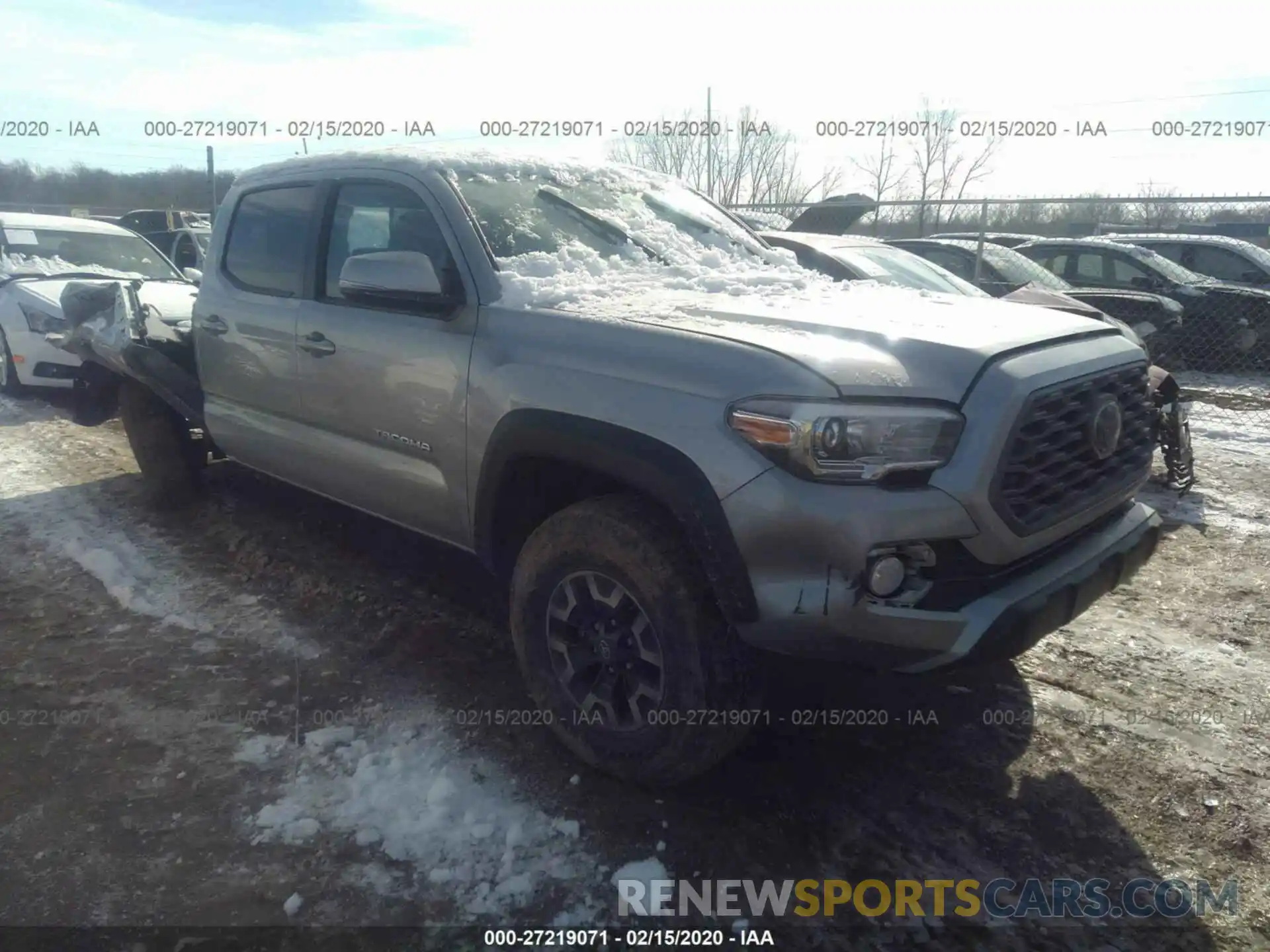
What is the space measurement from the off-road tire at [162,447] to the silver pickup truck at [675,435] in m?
1.78

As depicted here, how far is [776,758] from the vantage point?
3.13 m

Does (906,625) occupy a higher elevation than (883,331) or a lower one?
lower

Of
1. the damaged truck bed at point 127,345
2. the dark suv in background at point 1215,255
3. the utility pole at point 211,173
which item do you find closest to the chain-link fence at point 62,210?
the utility pole at point 211,173

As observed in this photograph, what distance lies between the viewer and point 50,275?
28.4 feet

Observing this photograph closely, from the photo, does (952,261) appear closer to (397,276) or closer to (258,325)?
(258,325)

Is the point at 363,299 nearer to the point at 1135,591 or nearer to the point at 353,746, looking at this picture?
the point at 353,746

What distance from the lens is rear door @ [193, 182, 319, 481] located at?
4.17 meters

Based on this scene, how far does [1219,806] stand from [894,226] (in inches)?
639

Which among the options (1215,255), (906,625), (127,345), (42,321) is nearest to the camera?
(906,625)

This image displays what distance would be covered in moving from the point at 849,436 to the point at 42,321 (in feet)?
26.8

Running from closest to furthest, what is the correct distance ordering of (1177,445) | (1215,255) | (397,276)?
(397,276) → (1177,445) → (1215,255)

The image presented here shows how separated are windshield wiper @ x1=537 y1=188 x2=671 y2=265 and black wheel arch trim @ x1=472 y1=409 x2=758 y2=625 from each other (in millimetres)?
1108

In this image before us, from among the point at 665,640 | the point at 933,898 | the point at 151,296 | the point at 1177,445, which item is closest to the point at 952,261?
the point at 1177,445

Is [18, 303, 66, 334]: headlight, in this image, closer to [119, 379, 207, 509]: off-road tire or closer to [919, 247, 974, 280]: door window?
[119, 379, 207, 509]: off-road tire
